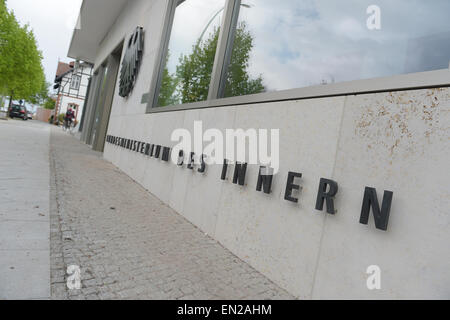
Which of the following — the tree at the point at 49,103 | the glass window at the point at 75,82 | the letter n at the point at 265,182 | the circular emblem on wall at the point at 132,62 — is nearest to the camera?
the letter n at the point at 265,182

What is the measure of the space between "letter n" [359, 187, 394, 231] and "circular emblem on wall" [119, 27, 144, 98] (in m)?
7.10

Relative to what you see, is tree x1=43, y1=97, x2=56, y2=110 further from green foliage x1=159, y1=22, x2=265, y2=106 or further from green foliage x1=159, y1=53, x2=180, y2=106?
green foliage x1=159, y1=22, x2=265, y2=106

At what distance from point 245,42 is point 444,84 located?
8.63 ft

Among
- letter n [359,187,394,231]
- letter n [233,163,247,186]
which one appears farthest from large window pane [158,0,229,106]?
letter n [359,187,394,231]

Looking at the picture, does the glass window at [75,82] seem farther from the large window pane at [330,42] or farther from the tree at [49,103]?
the large window pane at [330,42]

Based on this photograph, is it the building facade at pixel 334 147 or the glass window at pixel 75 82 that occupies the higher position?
the glass window at pixel 75 82

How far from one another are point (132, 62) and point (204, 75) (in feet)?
12.9

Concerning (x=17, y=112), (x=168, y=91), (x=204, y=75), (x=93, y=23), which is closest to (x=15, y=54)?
(x=17, y=112)

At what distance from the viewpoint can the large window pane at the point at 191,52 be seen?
476 centimetres

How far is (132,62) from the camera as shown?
796 cm

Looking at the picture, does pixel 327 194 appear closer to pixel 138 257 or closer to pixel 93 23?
pixel 138 257

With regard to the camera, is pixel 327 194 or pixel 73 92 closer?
pixel 327 194

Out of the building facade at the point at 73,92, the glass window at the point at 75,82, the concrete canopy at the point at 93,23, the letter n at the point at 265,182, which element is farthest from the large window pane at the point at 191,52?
the glass window at the point at 75,82

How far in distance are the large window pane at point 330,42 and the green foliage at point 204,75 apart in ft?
0.05
